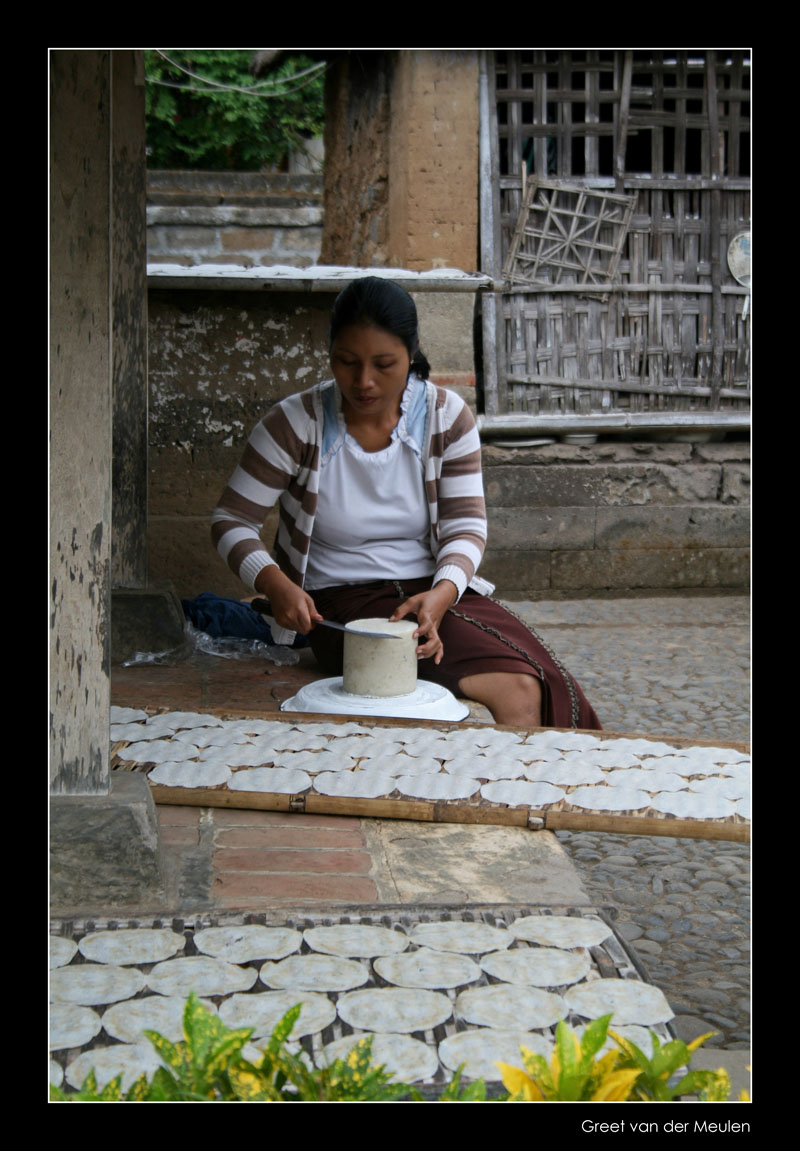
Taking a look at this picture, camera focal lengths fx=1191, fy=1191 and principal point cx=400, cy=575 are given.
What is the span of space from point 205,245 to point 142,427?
7.73 metres

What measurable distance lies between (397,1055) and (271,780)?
3.10ft

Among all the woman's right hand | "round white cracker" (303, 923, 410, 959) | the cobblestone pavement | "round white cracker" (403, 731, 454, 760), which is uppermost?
the woman's right hand

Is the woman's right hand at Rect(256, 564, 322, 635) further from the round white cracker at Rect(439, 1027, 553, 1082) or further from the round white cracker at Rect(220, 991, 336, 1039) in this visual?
the round white cracker at Rect(439, 1027, 553, 1082)

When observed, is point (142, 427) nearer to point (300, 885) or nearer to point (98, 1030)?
point (300, 885)

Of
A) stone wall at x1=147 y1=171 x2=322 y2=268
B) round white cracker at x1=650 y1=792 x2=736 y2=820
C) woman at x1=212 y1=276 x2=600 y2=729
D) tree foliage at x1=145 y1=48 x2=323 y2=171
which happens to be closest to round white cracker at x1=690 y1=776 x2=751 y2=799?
round white cracker at x1=650 y1=792 x2=736 y2=820

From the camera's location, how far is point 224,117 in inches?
492

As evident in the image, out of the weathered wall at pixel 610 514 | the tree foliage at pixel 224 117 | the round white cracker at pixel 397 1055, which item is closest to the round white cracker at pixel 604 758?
the round white cracker at pixel 397 1055

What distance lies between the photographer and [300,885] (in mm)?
2043

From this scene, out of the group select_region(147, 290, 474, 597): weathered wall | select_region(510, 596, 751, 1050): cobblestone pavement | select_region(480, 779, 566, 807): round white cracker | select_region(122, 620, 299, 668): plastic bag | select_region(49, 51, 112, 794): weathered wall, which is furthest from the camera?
select_region(147, 290, 474, 597): weathered wall

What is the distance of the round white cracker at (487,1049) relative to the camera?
1483 millimetres

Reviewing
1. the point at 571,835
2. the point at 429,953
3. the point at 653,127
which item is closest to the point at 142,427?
the point at 571,835

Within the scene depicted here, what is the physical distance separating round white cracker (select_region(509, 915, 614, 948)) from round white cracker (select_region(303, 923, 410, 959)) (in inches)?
7.4

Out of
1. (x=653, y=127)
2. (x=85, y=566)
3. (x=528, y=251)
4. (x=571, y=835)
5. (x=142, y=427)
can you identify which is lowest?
(x=571, y=835)

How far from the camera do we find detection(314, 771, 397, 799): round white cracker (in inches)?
91.8
